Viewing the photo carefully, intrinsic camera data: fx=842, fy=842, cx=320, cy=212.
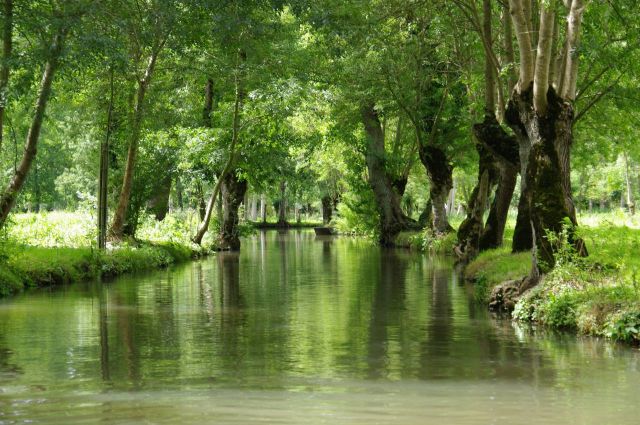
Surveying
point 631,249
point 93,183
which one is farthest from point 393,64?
point 93,183

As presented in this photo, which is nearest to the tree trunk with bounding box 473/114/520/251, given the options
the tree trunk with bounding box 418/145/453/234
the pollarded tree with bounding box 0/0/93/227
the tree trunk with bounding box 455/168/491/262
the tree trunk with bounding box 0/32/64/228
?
the tree trunk with bounding box 455/168/491/262

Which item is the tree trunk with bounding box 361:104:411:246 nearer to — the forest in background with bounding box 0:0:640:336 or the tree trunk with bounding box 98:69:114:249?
the forest in background with bounding box 0:0:640:336

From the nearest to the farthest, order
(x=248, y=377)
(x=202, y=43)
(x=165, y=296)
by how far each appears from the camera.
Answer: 1. (x=248, y=377)
2. (x=165, y=296)
3. (x=202, y=43)

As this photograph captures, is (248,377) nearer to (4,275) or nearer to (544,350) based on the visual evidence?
(544,350)

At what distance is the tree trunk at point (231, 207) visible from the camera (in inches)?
1619

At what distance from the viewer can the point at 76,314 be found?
16547 mm

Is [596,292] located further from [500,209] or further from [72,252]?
[72,252]

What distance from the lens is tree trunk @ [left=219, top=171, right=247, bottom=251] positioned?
1619 inches

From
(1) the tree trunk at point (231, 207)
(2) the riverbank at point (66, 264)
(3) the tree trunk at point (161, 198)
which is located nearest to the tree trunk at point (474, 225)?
(2) the riverbank at point (66, 264)

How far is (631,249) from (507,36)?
9464 mm

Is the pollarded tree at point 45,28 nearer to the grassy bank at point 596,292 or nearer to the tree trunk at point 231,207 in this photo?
the grassy bank at point 596,292

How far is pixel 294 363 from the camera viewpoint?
1130 cm

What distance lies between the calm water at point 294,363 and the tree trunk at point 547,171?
1.94 m

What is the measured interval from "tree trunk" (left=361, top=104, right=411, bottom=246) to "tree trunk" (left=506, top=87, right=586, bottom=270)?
26.4m
